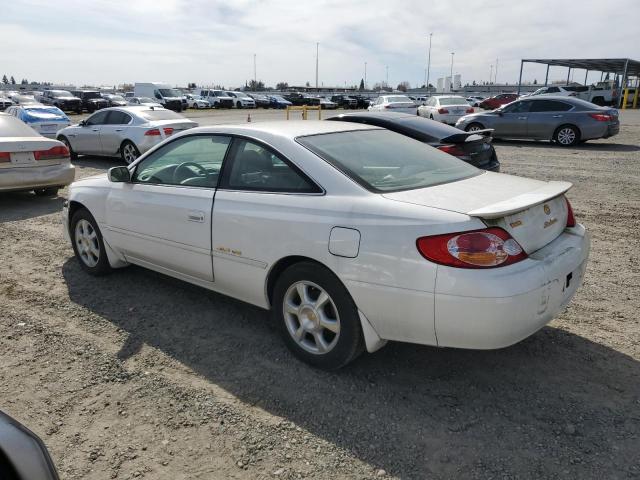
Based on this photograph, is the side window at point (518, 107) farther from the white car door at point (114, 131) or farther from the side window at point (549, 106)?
the white car door at point (114, 131)

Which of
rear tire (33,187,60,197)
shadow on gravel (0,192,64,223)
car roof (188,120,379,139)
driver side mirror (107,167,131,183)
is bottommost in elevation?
shadow on gravel (0,192,64,223)

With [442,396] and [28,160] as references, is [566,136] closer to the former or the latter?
[28,160]

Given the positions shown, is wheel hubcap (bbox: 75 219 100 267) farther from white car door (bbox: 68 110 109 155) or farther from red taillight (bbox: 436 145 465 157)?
white car door (bbox: 68 110 109 155)

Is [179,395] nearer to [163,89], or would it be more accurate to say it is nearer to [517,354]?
[517,354]

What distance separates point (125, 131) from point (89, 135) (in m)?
1.52

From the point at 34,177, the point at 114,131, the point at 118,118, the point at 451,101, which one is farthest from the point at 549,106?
the point at 34,177

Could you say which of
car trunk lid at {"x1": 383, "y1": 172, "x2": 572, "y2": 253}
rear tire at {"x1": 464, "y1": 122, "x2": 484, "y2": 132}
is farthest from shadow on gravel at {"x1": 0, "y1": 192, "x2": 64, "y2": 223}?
rear tire at {"x1": 464, "y1": 122, "x2": 484, "y2": 132}

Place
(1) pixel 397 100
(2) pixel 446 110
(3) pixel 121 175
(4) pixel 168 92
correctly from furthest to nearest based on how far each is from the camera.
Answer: (4) pixel 168 92 < (1) pixel 397 100 < (2) pixel 446 110 < (3) pixel 121 175

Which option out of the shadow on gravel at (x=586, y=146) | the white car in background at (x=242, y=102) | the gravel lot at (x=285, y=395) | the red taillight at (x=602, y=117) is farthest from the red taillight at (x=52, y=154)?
the white car in background at (x=242, y=102)

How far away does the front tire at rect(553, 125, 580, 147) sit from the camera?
594 inches

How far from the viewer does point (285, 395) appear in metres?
3.18

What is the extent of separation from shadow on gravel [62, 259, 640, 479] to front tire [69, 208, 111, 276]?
0.84 meters

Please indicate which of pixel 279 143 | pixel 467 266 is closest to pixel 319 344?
pixel 467 266

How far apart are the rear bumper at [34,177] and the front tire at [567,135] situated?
12957mm
